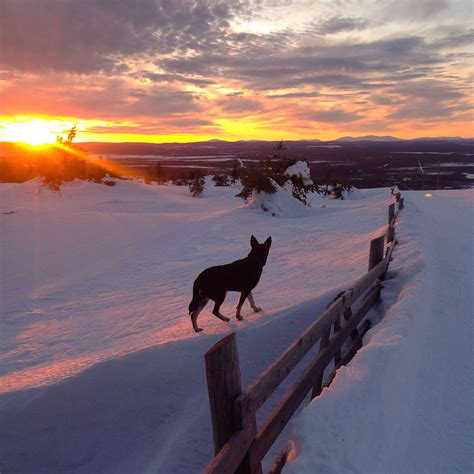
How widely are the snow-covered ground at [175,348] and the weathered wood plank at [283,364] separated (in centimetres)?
41

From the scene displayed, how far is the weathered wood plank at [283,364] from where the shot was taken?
274 cm

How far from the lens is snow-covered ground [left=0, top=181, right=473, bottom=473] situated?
3.71 meters

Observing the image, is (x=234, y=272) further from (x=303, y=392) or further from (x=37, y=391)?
(x=37, y=391)

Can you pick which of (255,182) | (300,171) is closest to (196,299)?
(255,182)

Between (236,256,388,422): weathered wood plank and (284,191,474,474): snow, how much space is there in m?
0.39

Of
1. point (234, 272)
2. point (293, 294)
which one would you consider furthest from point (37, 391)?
point (293, 294)

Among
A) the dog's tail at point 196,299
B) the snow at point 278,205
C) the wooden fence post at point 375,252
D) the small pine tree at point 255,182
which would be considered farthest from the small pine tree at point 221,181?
the dog's tail at point 196,299

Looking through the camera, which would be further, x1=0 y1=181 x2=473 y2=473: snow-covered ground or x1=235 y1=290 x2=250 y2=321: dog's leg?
x1=235 y1=290 x2=250 y2=321: dog's leg

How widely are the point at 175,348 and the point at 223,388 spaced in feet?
11.1

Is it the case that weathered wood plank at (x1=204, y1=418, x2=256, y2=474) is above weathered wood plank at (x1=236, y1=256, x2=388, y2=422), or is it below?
below

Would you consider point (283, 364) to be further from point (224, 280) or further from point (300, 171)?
point (300, 171)

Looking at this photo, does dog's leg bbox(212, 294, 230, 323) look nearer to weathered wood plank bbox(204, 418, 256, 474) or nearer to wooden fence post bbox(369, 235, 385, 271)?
wooden fence post bbox(369, 235, 385, 271)

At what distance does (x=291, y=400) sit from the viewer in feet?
11.8

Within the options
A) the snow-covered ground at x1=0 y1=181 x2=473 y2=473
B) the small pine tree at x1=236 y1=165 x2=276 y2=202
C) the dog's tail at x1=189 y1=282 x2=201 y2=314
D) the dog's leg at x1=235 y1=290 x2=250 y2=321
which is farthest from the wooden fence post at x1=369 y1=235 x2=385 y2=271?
the small pine tree at x1=236 y1=165 x2=276 y2=202
